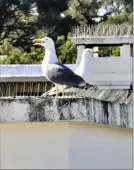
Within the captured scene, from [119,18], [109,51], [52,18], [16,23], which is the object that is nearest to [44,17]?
[52,18]

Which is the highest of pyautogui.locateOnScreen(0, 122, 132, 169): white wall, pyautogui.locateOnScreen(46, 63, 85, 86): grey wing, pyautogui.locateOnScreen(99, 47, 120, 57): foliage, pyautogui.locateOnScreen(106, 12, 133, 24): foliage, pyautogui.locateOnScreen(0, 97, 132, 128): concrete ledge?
pyautogui.locateOnScreen(106, 12, 133, 24): foliage

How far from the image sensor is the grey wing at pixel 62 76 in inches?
198

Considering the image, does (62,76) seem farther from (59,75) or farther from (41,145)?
(41,145)

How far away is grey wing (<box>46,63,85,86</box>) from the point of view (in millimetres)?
5031

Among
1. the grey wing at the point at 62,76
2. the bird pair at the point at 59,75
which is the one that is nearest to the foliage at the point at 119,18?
the bird pair at the point at 59,75

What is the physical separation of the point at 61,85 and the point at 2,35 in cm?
2022

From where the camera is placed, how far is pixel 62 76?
507cm

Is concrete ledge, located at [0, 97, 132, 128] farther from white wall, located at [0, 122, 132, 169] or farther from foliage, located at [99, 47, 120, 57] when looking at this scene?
foliage, located at [99, 47, 120, 57]

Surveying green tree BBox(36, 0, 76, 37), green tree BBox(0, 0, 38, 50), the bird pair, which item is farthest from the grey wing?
green tree BBox(36, 0, 76, 37)

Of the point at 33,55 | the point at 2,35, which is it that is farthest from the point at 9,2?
the point at 33,55

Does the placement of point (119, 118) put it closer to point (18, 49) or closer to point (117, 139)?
point (117, 139)

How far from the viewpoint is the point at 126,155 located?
12.4ft

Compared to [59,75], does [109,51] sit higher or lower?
higher

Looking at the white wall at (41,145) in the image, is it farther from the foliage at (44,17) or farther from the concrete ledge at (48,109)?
the foliage at (44,17)
